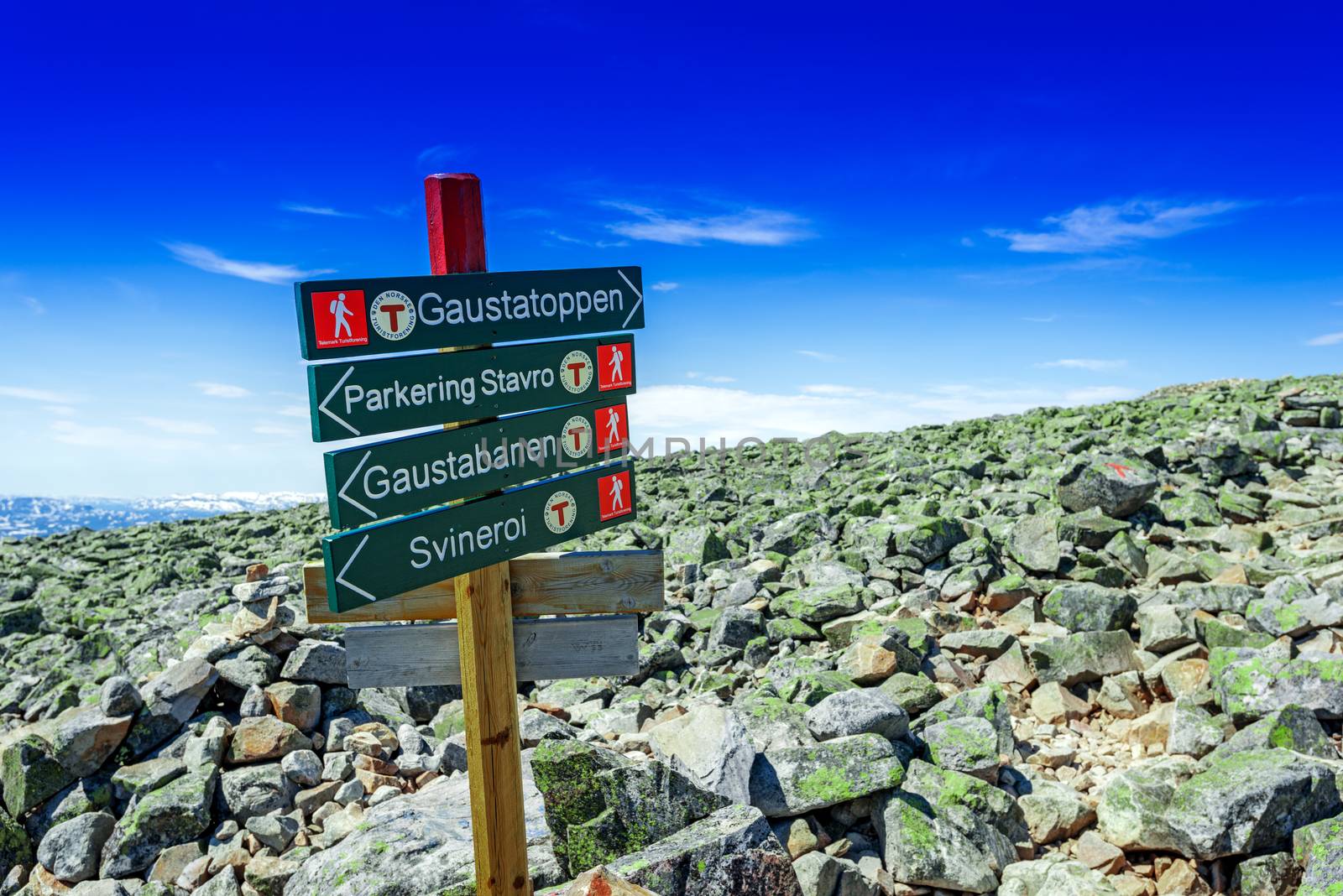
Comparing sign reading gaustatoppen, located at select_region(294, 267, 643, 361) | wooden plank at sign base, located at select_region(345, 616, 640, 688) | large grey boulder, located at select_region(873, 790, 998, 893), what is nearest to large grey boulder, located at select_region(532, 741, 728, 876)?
wooden plank at sign base, located at select_region(345, 616, 640, 688)

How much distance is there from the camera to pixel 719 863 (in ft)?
17.6

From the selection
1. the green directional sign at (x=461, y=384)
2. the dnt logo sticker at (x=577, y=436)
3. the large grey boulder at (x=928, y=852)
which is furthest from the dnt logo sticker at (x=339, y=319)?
the large grey boulder at (x=928, y=852)

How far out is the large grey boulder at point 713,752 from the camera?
627cm

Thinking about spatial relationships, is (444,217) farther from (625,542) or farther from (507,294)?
(625,542)

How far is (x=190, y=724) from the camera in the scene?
8984 mm

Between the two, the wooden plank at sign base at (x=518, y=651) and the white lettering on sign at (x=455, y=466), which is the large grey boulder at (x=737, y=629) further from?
the white lettering on sign at (x=455, y=466)

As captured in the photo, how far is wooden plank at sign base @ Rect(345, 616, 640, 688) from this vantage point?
16.9 ft

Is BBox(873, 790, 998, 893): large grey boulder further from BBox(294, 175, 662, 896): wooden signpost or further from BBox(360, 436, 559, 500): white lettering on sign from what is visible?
BBox(360, 436, 559, 500): white lettering on sign

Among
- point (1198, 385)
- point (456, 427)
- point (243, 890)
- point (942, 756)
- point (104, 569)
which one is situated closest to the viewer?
point (456, 427)

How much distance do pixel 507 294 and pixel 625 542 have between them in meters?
14.3

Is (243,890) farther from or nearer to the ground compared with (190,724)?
nearer to the ground

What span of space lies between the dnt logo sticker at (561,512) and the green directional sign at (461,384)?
1.83 ft

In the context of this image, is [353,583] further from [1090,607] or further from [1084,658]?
[1090,607]

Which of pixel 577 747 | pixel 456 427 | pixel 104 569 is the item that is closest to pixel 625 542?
pixel 577 747
